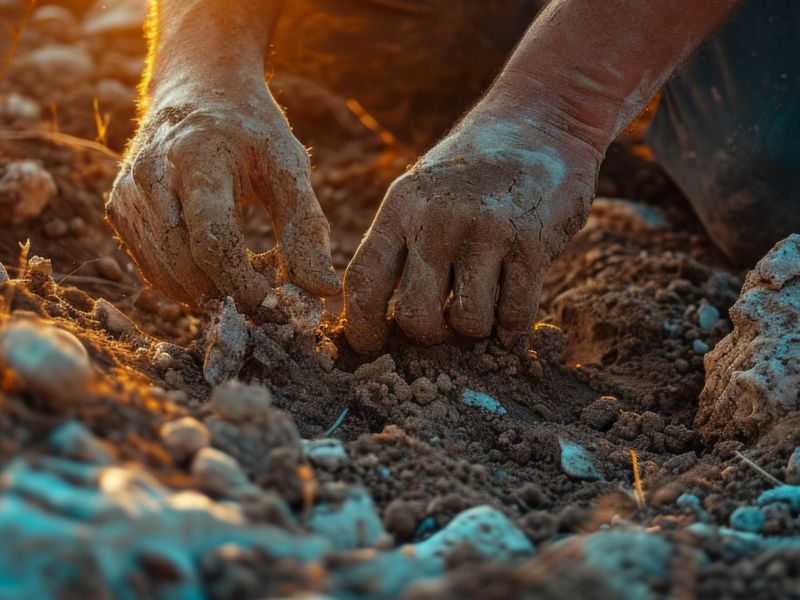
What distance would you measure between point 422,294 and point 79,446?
3.26ft

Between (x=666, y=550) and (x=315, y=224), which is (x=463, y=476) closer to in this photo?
(x=666, y=550)

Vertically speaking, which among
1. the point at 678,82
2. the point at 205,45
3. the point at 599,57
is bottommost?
the point at 205,45

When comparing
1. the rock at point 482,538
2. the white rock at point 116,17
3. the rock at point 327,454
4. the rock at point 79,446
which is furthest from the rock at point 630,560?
the white rock at point 116,17

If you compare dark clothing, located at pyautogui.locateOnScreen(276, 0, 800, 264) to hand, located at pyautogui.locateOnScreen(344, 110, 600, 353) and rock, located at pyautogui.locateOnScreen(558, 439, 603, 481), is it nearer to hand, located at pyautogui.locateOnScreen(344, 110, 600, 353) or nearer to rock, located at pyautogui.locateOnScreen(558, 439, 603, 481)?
hand, located at pyautogui.locateOnScreen(344, 110, 600, 353)

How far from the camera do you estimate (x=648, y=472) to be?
1.54 meters

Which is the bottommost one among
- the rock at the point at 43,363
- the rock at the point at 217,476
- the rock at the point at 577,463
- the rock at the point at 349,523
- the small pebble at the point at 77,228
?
the small pebble at the point at 77,228

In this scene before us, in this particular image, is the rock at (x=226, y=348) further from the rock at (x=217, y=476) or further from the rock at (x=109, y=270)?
the rock at (x=109, y=270)

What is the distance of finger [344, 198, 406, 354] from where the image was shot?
6.17ft

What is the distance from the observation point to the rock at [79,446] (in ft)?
3.11

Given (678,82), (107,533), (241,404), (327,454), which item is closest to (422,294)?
(327,454)

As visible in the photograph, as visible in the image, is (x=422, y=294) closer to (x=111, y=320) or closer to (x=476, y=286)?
(x=476, y=286)

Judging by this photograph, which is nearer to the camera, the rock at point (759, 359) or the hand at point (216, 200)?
the rock at point (759, 359)

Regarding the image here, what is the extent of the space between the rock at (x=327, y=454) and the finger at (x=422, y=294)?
57 cm

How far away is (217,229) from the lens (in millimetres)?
1767
